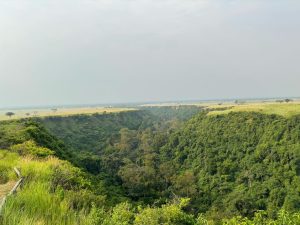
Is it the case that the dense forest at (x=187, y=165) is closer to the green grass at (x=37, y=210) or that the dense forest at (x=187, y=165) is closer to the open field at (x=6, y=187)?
the open field at (x=6, y=187)

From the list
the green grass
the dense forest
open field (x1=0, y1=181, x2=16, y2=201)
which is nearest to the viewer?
the green grass

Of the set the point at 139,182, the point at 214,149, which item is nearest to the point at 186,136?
the point at 214,149

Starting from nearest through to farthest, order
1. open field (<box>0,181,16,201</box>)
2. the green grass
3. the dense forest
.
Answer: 1. the green grass
2. open field (<box>0,181,16,201</box>)
3. the dense forest

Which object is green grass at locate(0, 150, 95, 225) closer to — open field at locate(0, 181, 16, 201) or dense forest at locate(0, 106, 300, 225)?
open field at locate(0, 181, 16, 201)

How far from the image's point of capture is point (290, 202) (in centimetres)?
5331

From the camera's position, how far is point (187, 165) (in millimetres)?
86125

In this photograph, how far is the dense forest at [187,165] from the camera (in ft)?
76.9

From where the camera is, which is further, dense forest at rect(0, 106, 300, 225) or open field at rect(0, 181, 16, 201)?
dense forest at rect(0, 106, 300, 225)

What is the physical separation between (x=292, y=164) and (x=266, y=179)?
5.26 metres

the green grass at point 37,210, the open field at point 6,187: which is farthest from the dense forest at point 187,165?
the green grass at point 37,210

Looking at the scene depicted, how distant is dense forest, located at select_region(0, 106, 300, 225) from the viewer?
2344 cm

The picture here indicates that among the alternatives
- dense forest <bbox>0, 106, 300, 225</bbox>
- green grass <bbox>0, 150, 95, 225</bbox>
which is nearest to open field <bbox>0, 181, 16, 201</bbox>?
dense forest <bbox>0, 106, 300, 225</bbox>

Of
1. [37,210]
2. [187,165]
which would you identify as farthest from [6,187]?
[187,165]

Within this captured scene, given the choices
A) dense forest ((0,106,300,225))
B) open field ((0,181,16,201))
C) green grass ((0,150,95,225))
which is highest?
green grass ((0,150,95,225))
